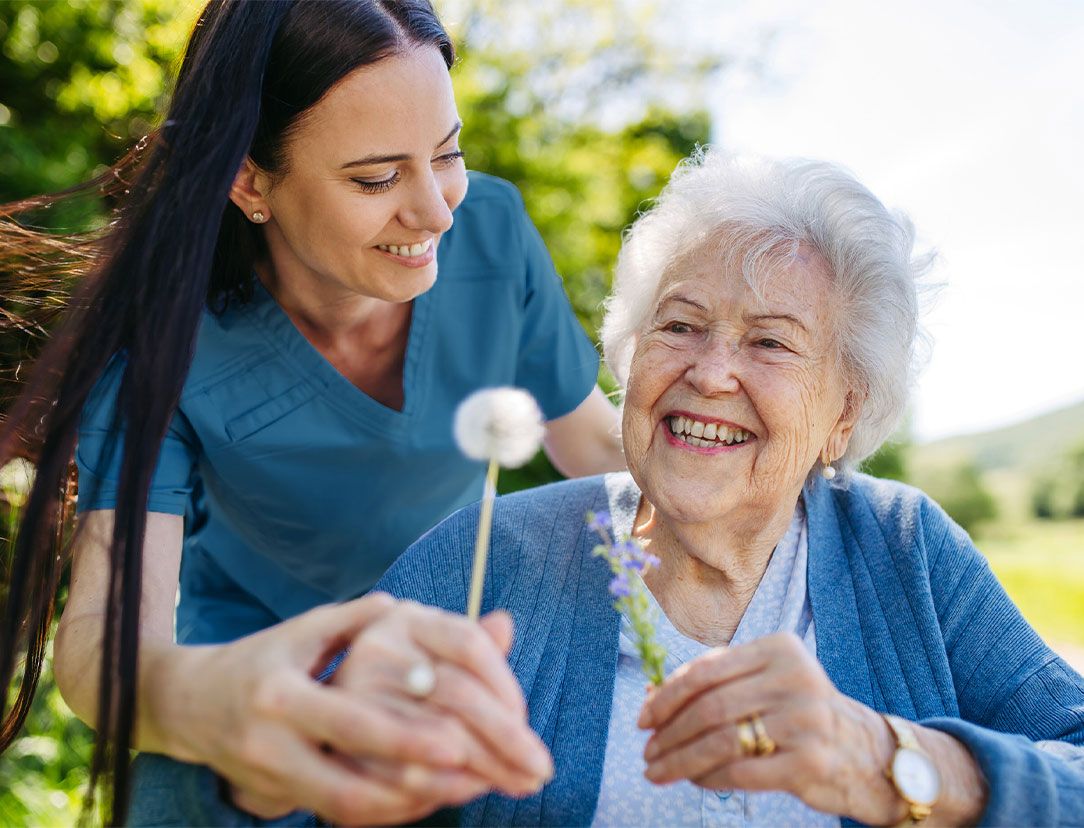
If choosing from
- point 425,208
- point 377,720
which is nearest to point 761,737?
point 377,720

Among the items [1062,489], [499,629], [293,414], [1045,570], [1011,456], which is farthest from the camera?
[1011,456]

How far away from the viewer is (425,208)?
1860mm

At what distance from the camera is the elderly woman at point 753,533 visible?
66.6 inches

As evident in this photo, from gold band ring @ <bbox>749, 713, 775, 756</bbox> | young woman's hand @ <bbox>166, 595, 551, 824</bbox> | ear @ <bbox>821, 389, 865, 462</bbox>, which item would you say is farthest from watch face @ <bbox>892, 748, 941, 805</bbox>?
ear @ <bbox>821, 389, 865, 462</bbox>

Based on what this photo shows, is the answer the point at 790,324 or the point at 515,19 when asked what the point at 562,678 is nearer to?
the point at 790,324

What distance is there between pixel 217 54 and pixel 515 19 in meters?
6.32

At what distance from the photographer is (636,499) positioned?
208cm

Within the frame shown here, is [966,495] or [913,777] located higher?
[966,495]

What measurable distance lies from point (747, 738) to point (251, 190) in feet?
4.63

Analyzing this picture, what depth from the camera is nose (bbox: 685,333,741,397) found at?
1.79 m

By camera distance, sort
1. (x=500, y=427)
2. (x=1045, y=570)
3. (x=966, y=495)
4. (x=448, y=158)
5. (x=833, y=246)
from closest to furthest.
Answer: (x=500, y=427)
(x=833, y=246)
(x=448, y=158)
(x=1045, y=570)
(x=966, y=495)

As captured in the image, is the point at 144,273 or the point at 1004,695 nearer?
the point at 144,273

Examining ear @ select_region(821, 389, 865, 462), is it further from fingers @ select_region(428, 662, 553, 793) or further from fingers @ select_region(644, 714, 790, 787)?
fingers @ select_region(428, 662, 553, 793)

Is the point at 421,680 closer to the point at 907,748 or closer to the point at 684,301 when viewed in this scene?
the point at 907,748
